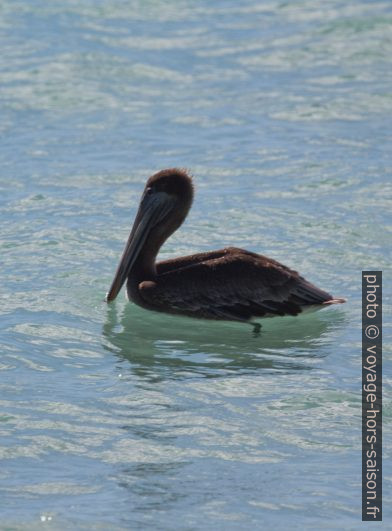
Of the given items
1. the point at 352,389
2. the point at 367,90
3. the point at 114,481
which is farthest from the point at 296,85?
the point at 114,481

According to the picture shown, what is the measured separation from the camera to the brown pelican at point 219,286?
8.89 metres

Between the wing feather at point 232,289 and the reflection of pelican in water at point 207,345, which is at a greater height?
the wing feather at point 232,289

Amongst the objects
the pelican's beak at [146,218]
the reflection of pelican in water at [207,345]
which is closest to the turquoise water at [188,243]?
the reflection of pelican in water at [207,345]

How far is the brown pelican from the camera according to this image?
889 cm

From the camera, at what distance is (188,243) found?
35.0 feet

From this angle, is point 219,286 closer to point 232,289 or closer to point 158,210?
point 232,289

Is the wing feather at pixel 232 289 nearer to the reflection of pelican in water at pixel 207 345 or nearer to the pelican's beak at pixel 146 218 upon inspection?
the reflection of pelican in water at pixel 207 345

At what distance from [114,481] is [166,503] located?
35 cm

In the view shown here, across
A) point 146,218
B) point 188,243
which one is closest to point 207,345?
point 146,218

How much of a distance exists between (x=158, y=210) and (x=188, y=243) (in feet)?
3.87

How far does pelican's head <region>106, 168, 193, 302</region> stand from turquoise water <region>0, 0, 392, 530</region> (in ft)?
1.24

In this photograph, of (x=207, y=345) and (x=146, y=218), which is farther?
(x=146, y=218)

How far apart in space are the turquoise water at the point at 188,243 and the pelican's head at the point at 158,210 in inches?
14.9

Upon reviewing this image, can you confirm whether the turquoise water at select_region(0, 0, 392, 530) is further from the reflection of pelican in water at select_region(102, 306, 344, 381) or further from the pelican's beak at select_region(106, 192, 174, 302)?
the pelican's beak at select_region(106, 192, 174, 302)
